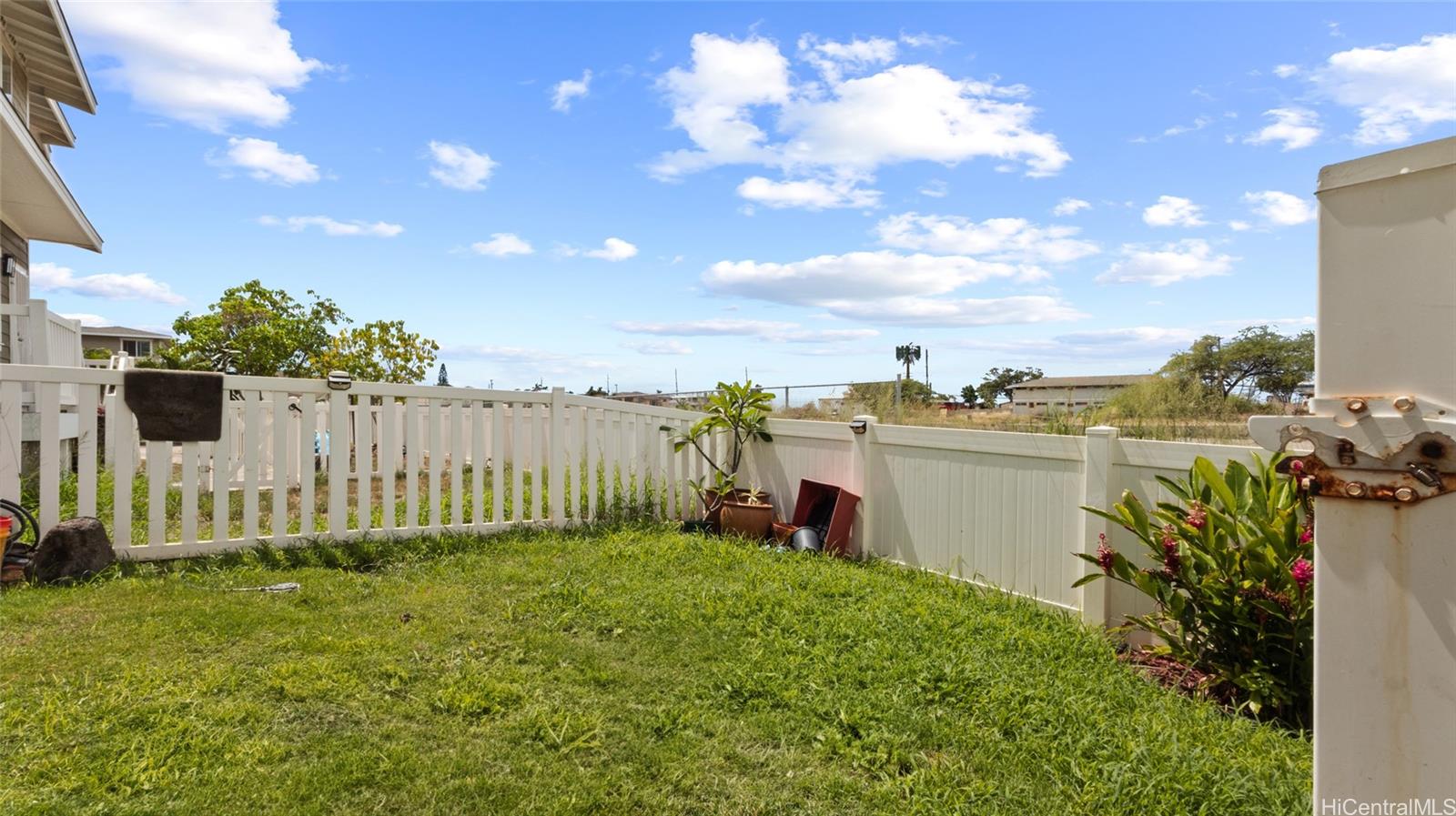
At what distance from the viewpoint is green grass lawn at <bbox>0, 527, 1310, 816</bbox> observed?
201cm

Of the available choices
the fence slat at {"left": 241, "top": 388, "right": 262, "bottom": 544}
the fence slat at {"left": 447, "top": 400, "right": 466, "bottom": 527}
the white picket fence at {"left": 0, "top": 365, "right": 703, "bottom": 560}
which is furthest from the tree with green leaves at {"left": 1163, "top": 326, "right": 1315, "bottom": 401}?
the fence slat at {"left": 241, "top": 388, "right": 262, "bottom": 544}

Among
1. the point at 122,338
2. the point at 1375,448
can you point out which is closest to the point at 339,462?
the point at 1375,448

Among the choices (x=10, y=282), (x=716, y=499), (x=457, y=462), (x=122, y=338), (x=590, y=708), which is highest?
(x=122, y=338)

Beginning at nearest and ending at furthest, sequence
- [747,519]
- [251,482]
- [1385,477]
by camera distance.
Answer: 1. [1385,477]
2. [251,482]
3. [747,519]

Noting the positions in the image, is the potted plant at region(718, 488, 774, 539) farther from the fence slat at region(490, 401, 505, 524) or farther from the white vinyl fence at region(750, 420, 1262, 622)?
the fence slat at region(490, 401, 505, 524)

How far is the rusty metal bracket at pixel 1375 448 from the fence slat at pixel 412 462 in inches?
199

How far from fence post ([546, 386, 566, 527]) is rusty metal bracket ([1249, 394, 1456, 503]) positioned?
5.11m

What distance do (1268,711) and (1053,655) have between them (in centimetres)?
77

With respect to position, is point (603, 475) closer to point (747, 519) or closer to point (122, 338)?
point (747, 519)

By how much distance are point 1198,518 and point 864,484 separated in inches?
93.4

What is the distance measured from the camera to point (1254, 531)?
2906 millimetres

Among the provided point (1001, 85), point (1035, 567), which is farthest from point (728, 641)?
point (1001, 85)

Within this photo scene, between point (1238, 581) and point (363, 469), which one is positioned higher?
point (363, 469)

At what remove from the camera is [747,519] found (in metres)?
5.60
